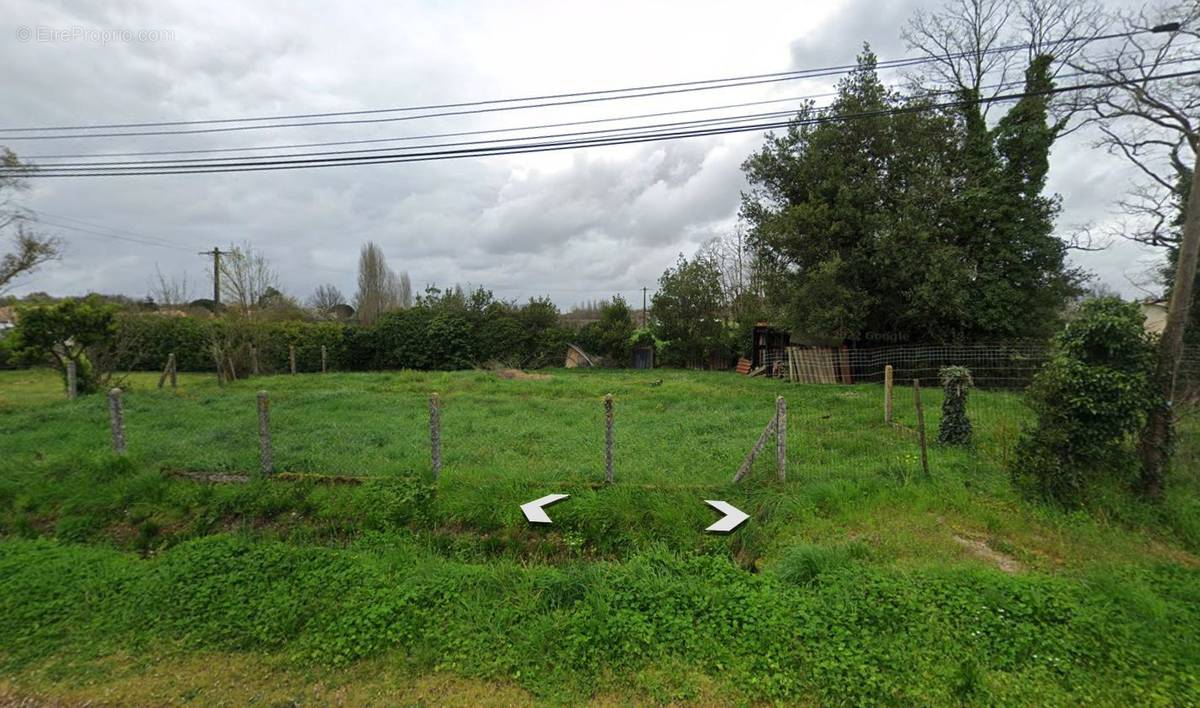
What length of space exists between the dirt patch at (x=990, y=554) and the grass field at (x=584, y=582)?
29 mm

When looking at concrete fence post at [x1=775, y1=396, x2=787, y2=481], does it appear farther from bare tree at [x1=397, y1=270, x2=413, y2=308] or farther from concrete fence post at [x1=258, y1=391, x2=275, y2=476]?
bare tree at [x1=397, y1=270, x2=413, y2=308]

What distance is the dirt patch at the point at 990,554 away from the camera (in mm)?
4096

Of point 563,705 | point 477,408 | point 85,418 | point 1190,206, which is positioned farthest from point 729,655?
point 85,418

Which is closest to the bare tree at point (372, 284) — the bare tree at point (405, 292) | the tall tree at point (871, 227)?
the bare tree at point (405, 292)

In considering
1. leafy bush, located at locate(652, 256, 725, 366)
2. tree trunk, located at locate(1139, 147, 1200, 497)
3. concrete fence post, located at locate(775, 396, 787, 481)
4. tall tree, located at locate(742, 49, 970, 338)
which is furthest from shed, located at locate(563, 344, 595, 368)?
tree trunk, located at locate(1139, 147, 1200, 497)

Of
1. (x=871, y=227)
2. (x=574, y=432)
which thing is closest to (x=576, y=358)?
(x=871, y=227)

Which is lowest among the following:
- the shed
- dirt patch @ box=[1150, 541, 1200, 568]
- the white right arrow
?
dirt patch @ box=[1150, 541, 1200, 568]

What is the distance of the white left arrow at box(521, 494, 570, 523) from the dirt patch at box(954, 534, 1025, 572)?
3.71 meters

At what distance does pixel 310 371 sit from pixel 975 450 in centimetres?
2546

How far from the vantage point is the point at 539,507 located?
4988 millimetres

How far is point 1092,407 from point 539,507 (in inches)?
225

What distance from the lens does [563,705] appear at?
9.11 ft

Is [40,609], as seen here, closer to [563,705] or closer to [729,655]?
[563,705]

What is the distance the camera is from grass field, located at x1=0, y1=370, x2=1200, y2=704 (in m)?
2.96
